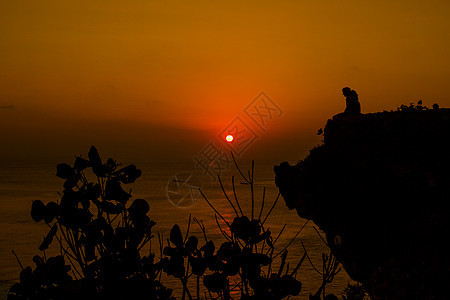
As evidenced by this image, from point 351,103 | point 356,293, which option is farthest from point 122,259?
point 351,103

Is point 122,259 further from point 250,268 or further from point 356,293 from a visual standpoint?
point 356,293

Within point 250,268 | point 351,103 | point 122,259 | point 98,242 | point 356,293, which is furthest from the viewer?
point 351,103

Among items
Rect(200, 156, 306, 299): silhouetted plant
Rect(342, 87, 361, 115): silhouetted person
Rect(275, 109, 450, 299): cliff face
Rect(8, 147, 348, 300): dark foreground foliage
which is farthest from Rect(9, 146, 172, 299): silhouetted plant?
Rect(342, 87, 361, 115): silhouetted person

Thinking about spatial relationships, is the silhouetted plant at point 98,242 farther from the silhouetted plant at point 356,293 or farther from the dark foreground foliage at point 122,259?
the silhouetted plant at point 356,293

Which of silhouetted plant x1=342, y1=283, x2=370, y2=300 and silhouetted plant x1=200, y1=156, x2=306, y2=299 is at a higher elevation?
silhouetted plant x1=200, y1=156, x2=306, y2=299

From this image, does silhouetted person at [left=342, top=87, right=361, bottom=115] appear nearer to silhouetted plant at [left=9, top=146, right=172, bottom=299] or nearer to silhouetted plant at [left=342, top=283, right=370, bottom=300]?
silhouetted plant at [left=342, top=283, right=370, bottom=300]

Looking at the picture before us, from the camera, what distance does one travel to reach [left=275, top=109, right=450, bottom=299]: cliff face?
39.9 feet

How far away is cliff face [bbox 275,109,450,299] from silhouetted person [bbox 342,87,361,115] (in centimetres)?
75

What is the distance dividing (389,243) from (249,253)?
43.6 ft

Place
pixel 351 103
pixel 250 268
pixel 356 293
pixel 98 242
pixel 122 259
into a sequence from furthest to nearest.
Answer: pixel 351 103 < pixel 356 293 < pixel 98 242 < pixel 122 259 < pixel 250 268

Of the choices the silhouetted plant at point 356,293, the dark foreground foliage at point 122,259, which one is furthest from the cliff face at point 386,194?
the dark foreground foliage at point 122,259

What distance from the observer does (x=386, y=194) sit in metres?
14.6

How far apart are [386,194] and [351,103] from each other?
3.46 m

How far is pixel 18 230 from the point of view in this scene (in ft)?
187
